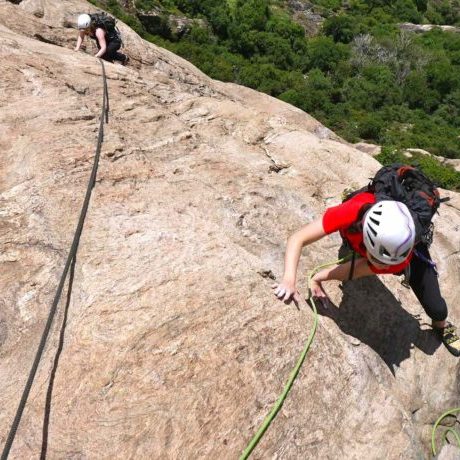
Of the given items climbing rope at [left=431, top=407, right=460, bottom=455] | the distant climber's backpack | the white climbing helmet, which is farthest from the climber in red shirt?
the distant climber's backpack

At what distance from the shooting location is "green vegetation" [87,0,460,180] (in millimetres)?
76500

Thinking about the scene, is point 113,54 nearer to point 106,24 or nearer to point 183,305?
point 106,24

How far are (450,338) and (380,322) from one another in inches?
30.5

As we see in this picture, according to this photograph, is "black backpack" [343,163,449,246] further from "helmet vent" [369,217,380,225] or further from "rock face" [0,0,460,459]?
"rock face" [0,0,460,459]

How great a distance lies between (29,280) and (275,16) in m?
108

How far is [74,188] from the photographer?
5020mm

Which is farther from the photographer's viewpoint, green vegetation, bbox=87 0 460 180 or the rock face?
green vegetation, bbox=87 0 460 180

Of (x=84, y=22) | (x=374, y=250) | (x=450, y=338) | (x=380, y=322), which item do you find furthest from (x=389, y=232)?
(x=84, y=22)

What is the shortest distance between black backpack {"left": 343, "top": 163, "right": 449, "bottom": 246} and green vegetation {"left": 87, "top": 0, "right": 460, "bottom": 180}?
7104 cm

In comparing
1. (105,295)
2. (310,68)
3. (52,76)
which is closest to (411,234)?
(105,295)

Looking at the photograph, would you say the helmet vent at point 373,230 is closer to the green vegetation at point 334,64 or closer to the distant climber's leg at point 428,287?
the distant climber's leg at point 428,287

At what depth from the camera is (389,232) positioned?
12.4 feet

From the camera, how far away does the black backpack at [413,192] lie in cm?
419

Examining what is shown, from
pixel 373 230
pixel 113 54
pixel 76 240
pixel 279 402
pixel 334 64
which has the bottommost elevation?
pixel 334 64
